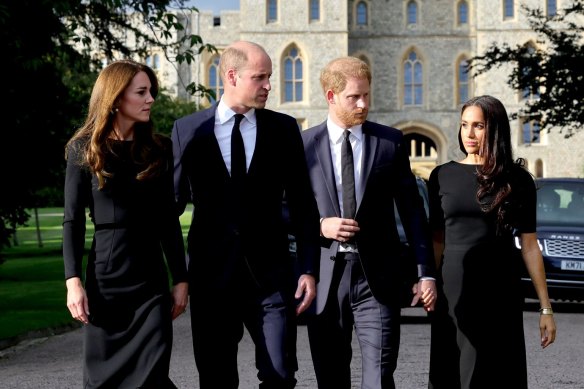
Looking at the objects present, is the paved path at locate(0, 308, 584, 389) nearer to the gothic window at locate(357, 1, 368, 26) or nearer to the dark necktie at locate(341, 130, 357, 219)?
the dark necktie at locate(341, 130, 357, 219)

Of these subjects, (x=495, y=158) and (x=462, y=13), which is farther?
(x=462, y=13)

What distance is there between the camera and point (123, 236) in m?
4.92

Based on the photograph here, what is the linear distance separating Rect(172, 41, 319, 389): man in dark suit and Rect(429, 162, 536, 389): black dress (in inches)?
24.2

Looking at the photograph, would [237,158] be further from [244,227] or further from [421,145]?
[421,145]

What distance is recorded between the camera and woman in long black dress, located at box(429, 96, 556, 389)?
5.41 metres

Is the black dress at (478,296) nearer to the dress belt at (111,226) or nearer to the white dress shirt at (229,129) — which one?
the white dress shirt at (229,129)

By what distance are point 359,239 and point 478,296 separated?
22.9 inches

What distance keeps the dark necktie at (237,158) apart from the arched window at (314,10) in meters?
59.5

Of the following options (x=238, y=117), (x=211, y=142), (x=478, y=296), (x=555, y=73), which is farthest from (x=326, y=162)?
(x=555, y=73)

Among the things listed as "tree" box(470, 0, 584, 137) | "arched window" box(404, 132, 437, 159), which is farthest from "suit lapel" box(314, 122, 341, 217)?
"arched window" box(404, 132, 437, 159)

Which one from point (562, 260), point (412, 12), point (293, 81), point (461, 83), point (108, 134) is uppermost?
point (412, 12)

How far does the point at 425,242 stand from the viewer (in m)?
5.59

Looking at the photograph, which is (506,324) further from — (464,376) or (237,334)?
(237,334)

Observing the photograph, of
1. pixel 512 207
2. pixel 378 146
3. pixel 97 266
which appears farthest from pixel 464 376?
pixel 97 266
